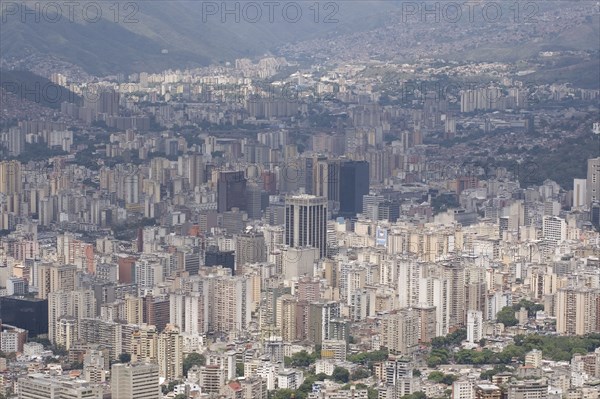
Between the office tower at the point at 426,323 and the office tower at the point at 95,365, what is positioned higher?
the office tower at the point at 426,323

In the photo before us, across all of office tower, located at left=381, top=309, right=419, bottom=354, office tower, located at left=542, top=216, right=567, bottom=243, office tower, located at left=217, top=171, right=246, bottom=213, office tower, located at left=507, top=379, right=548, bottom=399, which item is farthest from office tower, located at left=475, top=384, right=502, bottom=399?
office tower, located at left=217, top=171, right=246, bottom=213

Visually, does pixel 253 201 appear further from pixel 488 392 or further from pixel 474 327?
pixel 488 392

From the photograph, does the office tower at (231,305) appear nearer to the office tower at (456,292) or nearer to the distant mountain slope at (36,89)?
the office tower at (456,292)

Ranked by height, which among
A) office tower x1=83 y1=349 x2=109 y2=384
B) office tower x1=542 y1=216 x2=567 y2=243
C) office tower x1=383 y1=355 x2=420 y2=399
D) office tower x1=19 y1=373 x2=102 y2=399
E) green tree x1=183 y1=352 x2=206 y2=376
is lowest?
office tower x1=383 y1=355 x2=420 y2=399

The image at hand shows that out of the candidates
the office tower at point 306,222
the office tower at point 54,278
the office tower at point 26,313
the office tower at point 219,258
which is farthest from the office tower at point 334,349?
the office tower at point 306,222

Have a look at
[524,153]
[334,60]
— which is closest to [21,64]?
[334,60]

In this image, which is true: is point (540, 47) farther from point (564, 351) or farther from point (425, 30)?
point (564, 351)

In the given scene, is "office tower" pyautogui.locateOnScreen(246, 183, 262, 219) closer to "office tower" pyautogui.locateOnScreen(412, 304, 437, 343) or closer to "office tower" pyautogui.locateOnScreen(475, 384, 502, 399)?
"office tower" pyautogui.locateOnScreen(412, 304, 437, 343)
